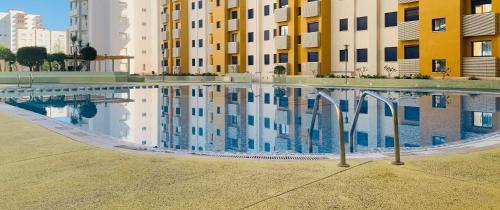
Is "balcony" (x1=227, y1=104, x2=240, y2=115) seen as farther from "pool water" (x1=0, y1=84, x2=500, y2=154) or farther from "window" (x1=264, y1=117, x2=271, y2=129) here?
"window" (x1=264, y1=117, x2=271, y2=129)

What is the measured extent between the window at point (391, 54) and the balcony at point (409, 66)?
152 cm

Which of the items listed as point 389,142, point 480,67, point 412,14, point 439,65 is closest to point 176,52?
point 412,14

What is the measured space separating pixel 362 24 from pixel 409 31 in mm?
5689

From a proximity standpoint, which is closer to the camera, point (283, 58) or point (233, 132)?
point (233, 132)

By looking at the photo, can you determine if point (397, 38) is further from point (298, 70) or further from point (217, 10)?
point (217, 10)

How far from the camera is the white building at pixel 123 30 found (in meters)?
79.0

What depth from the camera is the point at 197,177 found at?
236 inches

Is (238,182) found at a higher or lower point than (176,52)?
lower

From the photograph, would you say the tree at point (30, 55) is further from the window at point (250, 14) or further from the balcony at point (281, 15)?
the balcony at point (281, 15)

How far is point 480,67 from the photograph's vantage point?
3114 cm

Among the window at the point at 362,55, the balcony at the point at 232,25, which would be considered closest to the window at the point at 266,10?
the balcony at the point at 232,25

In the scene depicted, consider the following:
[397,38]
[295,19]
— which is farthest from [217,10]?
[397,38]

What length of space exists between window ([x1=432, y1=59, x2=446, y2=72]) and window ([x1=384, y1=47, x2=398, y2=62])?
14.0 ft

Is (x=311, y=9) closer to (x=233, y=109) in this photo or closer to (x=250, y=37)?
(x=250, y=37)
